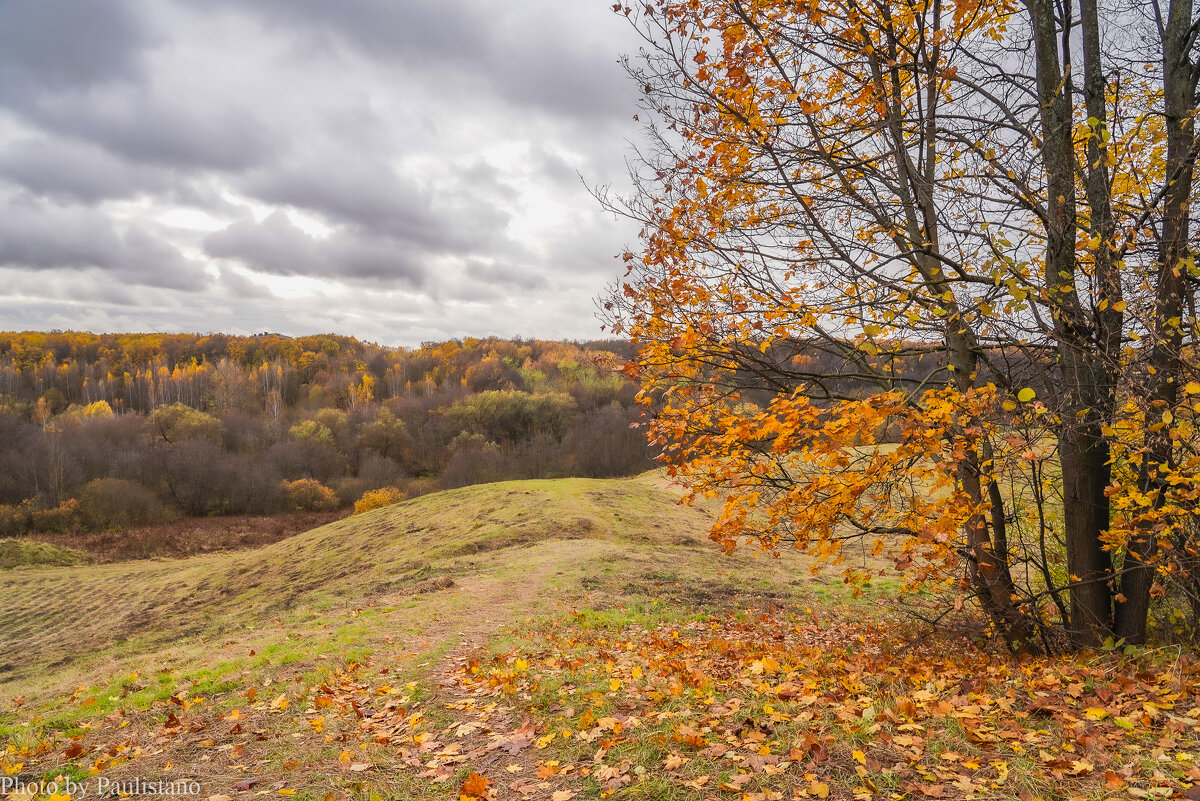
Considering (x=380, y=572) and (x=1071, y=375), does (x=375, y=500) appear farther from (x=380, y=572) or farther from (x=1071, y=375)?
(x=1071, y=375)

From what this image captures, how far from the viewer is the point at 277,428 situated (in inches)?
2926

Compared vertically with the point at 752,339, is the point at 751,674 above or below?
below

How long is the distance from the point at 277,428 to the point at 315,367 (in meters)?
50.8

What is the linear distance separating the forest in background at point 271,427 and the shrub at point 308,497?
111 millimetres

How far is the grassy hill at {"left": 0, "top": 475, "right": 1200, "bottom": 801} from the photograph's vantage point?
3.66 metres

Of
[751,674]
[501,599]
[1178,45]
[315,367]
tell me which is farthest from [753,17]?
[315,367]

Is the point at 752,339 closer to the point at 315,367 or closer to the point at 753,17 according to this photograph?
the point at 753,17

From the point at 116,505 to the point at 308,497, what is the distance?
14.5 metres

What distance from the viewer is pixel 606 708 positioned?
511 centimetres

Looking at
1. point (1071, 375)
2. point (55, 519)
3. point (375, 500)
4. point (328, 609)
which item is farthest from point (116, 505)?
point (1071, 375)

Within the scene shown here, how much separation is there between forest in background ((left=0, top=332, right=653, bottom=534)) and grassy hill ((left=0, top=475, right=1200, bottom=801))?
4017 millimetres

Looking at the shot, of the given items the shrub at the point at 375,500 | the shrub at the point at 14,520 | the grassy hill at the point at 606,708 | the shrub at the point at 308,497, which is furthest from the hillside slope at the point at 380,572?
the shrub at the point at 308,497

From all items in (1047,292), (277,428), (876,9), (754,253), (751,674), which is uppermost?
(876,9)

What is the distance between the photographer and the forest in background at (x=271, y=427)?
5331 centimetres
